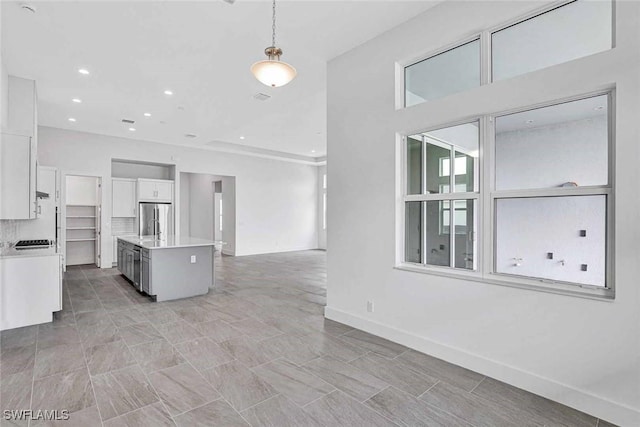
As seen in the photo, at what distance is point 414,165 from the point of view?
11.3ft

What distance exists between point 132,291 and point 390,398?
509cm

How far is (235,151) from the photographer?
10078 mm

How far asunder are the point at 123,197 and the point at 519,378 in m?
9.18

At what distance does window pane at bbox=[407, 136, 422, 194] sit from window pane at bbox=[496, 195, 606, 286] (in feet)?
2.83

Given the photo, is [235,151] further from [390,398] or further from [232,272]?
[390,398]

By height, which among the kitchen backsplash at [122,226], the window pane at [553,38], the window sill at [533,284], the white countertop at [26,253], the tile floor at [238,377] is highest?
the window pane at [553,38]

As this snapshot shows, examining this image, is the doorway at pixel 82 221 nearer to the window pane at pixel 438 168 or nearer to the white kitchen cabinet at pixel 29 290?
the white kitchen cabinet at pixel 29 290

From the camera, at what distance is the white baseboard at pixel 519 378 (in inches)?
82.8

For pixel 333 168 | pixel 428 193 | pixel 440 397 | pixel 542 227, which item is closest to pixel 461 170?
pixel 428 193

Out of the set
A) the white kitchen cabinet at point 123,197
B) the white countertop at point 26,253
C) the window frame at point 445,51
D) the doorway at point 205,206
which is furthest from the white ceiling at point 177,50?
the doorway at point 205,206

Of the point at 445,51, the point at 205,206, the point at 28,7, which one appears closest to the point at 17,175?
the point at 28,7

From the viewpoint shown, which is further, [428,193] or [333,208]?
[333,208]

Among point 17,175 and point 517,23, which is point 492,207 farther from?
point 17,175

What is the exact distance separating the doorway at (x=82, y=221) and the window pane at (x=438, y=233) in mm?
8374
